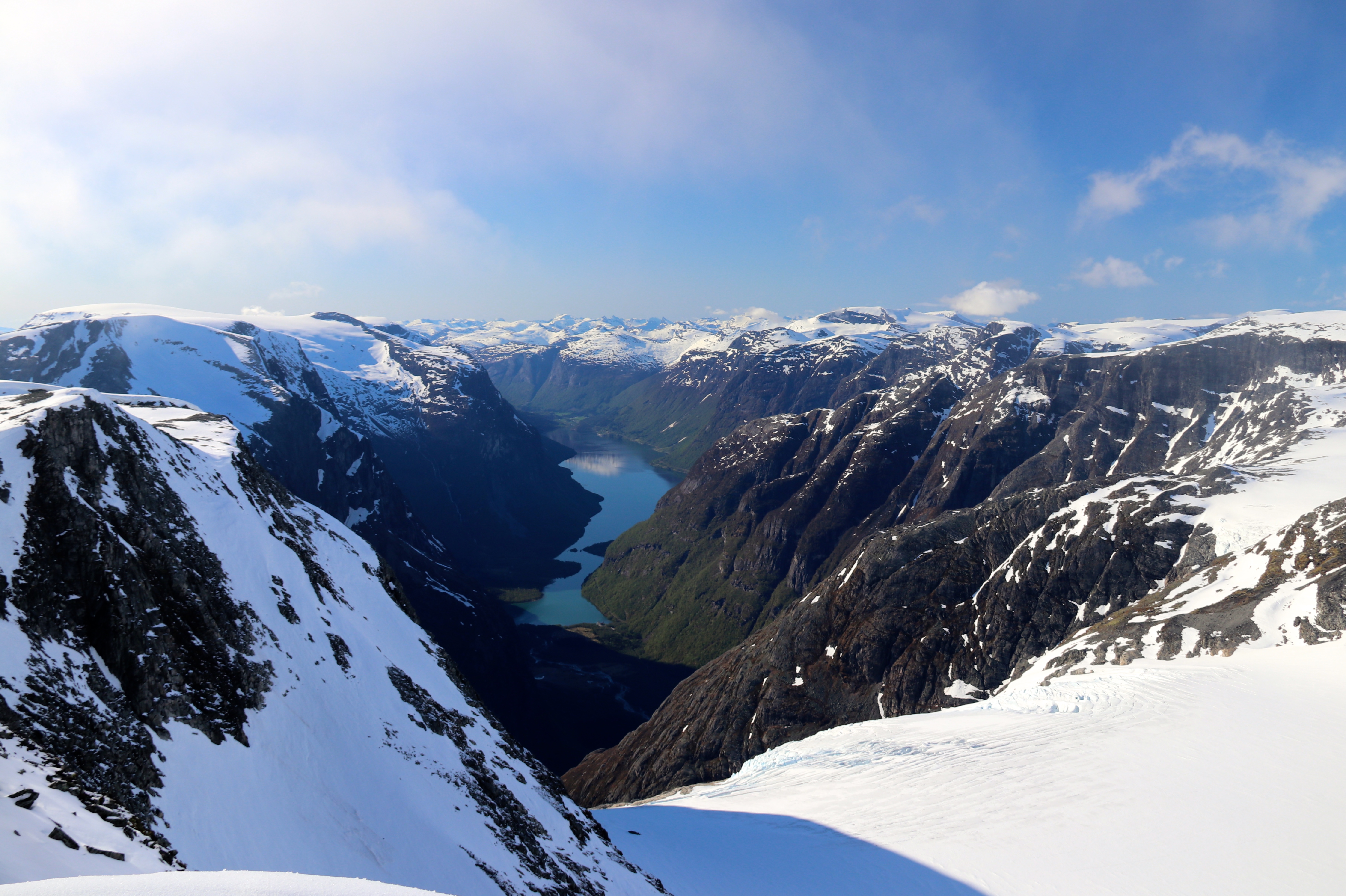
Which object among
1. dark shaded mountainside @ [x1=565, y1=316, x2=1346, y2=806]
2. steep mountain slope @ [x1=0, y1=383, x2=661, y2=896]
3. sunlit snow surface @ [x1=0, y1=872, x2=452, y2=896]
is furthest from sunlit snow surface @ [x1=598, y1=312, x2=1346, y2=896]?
sunlit snow surface @ [x1=0, y1=872, x2=452, y2=896]

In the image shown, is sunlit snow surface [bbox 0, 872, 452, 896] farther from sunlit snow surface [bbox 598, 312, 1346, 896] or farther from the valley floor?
the valley floor

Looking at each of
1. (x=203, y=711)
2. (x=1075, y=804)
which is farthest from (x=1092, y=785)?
(x=203, y=711)

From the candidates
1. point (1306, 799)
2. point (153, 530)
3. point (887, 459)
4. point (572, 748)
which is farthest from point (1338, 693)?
point (887, 459)

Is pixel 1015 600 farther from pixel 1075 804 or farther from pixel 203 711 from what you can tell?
pixel 203 711

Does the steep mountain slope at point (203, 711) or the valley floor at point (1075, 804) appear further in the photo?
the valley floor at point (1075, 804)

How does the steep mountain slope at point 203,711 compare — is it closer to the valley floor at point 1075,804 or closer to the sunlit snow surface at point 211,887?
the sunlit snow surface at point 211,887

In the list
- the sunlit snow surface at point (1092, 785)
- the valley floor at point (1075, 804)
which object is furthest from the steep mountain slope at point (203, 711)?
the sunlit snow surface at point (1092, 785)

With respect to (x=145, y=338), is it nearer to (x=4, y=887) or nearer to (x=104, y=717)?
(x=104, y=717)
